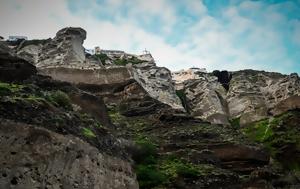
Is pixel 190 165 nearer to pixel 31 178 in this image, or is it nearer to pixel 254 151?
pixel 254 151

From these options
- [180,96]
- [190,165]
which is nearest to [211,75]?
[180,96]

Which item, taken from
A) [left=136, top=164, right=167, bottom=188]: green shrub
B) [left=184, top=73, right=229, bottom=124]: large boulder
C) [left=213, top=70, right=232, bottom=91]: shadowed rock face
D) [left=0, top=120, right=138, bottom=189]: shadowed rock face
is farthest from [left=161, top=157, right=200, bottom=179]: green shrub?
[left=213, top=70, right=232, bottom=91]: shadowed rock face

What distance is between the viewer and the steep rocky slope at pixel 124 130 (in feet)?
41.2

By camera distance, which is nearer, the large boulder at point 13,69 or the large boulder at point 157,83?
the large boulder at point 13,69

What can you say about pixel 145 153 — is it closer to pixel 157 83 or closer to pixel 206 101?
pixel 157 83

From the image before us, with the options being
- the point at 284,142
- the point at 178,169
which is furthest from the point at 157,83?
the point at 178,169

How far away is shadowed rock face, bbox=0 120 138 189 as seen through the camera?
11461 millimetres

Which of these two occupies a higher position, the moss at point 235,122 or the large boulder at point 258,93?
the large boulder at point 258,93

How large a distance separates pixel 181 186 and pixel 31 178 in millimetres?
10484

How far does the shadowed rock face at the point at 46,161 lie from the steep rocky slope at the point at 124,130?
0.09 feet

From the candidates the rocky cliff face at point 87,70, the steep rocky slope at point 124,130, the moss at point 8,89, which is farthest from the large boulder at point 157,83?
the moss at point 8,89

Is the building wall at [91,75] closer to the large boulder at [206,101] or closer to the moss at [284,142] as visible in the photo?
the large boulder at [206,101]

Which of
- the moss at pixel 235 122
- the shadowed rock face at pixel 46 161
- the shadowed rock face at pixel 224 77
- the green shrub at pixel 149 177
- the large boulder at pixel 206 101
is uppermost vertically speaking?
the shadowed rock face at pixel 224 77

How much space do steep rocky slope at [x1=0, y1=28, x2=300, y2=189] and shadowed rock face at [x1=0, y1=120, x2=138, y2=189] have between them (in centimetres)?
3
